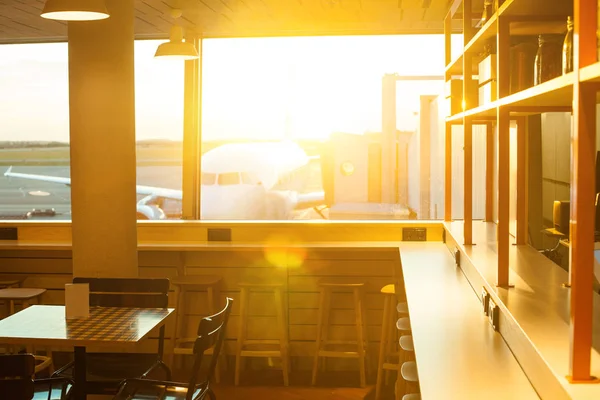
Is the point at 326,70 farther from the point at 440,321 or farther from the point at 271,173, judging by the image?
the point at 440,321

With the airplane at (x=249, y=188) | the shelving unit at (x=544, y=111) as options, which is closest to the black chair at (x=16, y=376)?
the shelving unit at (x=544, y=111)

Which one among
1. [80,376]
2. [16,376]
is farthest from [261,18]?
[16,376]

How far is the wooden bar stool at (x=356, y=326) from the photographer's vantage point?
488cm

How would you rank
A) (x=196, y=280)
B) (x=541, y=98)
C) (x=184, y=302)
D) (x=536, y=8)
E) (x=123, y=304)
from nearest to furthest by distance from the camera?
(x=541, y=98)
(x=536, y=8)
(x=123, y=304)
(x=196, y=280)
(x=184, y=302)

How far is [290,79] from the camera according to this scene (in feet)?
18.1

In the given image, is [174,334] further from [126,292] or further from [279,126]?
[279,126]

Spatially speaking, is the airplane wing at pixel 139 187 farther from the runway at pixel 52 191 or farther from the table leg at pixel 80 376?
the table leg at pixel 80 376

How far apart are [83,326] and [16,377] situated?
63 cm

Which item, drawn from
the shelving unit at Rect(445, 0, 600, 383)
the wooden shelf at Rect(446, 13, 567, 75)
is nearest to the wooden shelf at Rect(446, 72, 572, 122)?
the shelving unit at Rect(445, 0, 600, 383)

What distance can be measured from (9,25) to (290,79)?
2228 millimetres

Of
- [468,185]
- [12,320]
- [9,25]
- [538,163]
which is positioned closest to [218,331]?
[12,320]

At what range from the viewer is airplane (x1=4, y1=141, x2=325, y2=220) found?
5746 millimetres

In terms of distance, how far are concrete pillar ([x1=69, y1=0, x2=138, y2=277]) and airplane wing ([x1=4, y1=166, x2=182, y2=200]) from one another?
61.1 inches

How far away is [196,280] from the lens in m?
5.09
